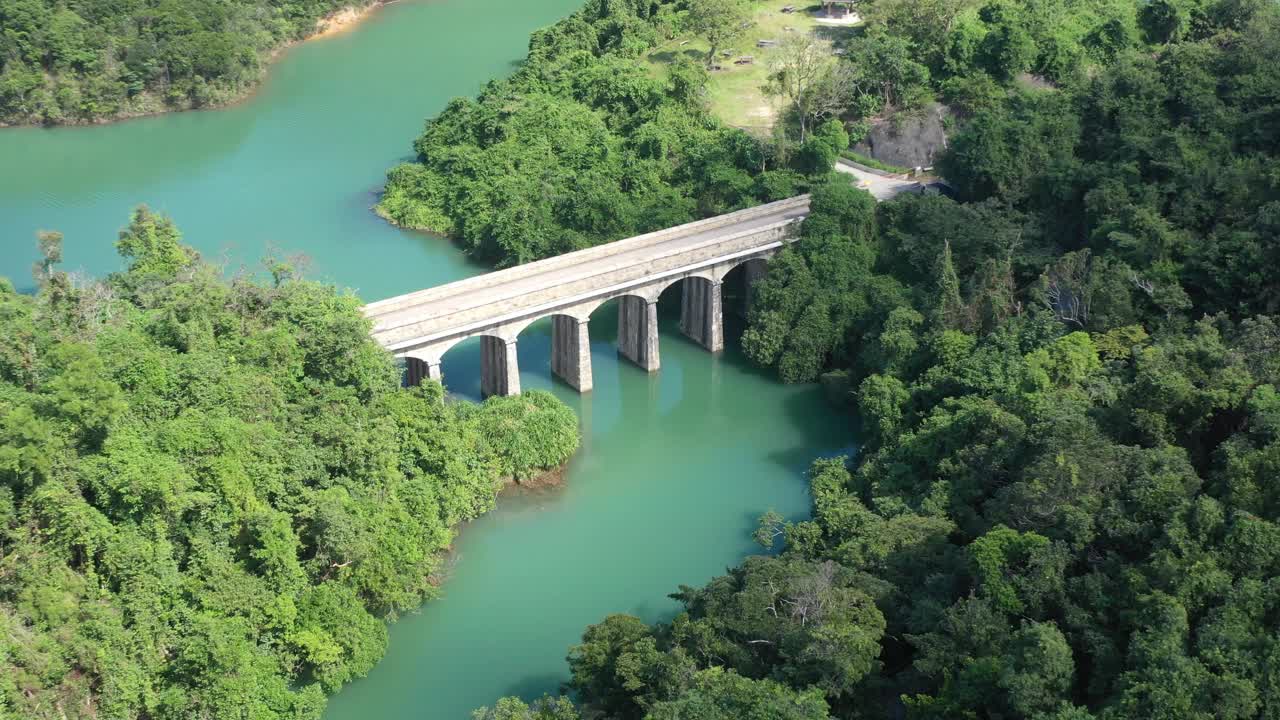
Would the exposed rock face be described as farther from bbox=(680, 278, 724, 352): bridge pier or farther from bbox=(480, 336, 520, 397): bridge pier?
bbox=(480, 336, 520, 397): bridge pier

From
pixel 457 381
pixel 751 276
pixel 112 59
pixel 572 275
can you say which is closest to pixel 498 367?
pixel 457 381

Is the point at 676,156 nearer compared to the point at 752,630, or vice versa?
the point at 752,630

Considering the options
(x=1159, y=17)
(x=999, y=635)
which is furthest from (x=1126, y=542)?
(x=1159, y=17)

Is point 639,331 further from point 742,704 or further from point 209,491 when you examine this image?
point 742,704

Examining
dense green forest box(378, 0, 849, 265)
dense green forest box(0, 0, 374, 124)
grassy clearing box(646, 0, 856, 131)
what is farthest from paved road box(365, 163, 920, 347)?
dense green forest box(0, 0, 374, 124)

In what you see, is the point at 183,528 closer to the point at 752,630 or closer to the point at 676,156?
the point at 752,630

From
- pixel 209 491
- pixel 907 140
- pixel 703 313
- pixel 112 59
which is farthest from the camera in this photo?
pixel 112 59
